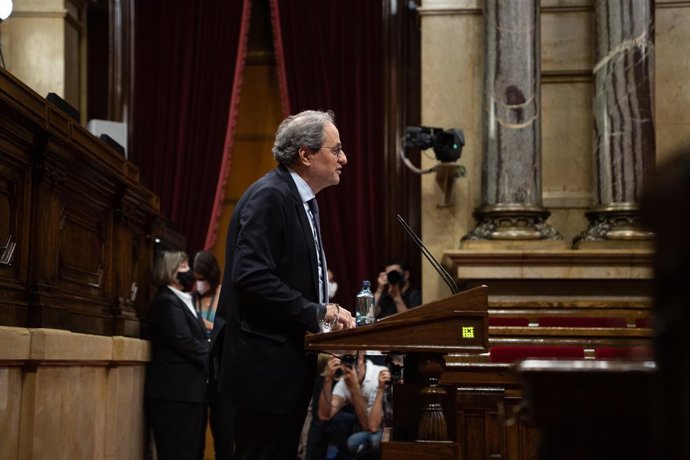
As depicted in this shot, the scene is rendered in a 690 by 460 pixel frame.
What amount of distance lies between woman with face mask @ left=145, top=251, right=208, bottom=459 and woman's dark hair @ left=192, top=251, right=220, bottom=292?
28.6 inches

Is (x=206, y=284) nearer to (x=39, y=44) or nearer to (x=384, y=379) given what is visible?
(x=384, y=379)

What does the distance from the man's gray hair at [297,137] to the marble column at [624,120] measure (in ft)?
14.7

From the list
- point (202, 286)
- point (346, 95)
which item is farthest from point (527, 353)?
point (346, 95)

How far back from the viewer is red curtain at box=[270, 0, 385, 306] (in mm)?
9383

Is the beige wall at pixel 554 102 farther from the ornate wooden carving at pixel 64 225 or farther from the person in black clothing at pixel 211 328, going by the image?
the ornate wooden carving at pixel 64 225

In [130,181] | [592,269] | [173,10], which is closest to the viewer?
[130,181]

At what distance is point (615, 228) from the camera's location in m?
7.73

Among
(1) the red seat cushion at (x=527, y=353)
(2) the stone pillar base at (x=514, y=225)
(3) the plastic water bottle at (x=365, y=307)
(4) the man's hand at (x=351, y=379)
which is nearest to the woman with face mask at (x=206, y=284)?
(4) the man's hand at (x=351, y=379)

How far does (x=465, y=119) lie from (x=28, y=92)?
454 centimetres

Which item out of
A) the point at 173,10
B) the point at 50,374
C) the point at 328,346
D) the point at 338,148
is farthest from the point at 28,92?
the point at 173,10

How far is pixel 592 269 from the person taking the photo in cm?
750

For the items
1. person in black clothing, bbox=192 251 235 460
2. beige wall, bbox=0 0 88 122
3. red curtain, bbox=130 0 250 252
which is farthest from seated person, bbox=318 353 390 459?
beige wall, bbox=0 0 88 122

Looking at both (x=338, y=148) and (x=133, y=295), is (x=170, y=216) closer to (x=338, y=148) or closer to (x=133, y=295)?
(x=133, y=295)

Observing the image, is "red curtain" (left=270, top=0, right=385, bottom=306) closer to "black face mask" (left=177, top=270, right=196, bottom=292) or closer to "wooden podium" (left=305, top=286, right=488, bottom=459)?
"black face mask" (left=177, top=270, right=196, bottom=292)
